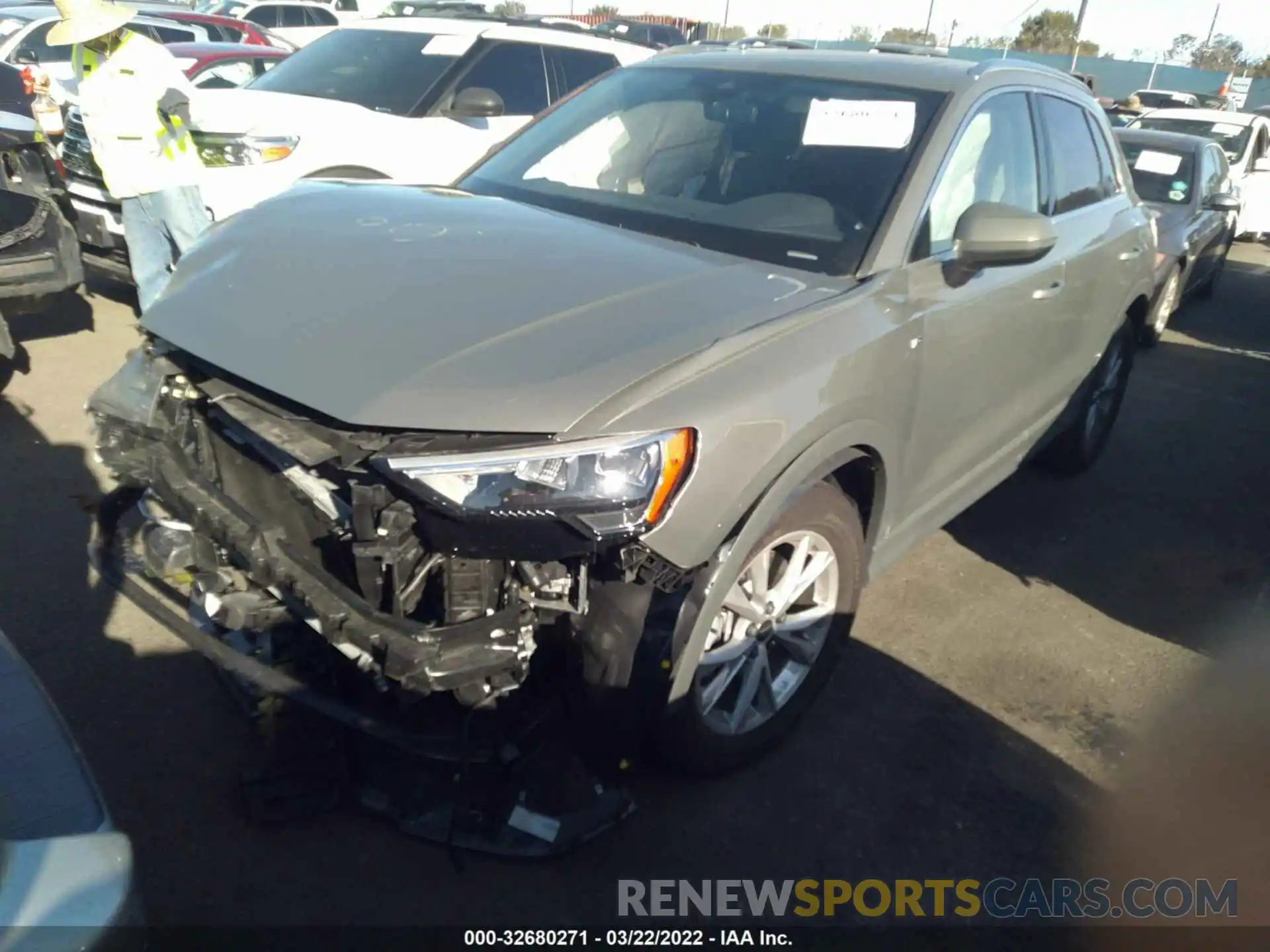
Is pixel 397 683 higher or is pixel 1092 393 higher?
pixel 397 683

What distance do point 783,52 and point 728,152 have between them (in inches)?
26.0

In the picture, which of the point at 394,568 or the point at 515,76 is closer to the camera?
the point at 394,568

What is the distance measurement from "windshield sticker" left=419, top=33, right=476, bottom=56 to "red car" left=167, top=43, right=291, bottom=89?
2878 mm

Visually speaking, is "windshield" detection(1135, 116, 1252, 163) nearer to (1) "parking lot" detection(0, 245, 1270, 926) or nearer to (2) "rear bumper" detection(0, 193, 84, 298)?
(1) "parking lot" detection(0, 245, 1270, 926)

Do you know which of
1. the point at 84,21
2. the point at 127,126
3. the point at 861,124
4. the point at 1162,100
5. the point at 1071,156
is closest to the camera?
the point at 861,124

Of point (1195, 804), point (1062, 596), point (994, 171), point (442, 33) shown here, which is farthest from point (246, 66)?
point (1195, 804)

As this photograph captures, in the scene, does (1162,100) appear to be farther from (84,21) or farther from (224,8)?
(84,21)

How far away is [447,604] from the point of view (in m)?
2.16

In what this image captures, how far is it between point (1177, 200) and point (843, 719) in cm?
717

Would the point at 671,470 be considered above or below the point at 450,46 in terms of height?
below

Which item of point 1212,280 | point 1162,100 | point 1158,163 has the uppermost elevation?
point 1158,163

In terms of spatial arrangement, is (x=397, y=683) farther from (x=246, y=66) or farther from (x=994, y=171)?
(x=246, y=66)

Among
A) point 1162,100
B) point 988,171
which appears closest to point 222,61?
point 988,171

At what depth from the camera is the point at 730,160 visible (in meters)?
3.31
